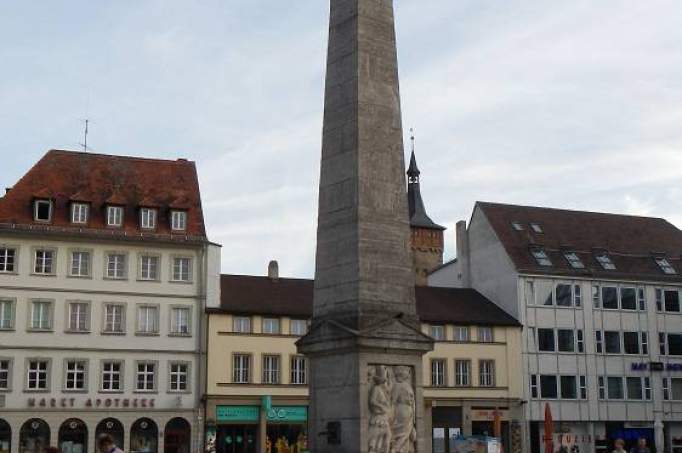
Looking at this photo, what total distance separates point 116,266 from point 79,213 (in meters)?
2.81

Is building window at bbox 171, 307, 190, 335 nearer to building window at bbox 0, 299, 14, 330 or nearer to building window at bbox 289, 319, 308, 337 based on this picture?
building window at bbox 289, 319, 308, 337

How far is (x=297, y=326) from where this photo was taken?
151 ft

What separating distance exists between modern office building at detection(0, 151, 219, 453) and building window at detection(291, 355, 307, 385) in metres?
4.25

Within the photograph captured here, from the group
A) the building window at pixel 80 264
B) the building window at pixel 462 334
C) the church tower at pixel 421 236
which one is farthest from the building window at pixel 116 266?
the church tower at pixel 421 236

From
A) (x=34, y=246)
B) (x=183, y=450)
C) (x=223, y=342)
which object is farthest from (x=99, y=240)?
(x=183, y=450)

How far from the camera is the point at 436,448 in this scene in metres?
47.1

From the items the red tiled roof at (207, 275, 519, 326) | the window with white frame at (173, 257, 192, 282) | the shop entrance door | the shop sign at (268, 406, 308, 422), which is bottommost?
the shop entrance door

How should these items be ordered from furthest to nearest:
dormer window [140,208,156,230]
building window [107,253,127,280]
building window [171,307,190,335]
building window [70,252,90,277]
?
dormer window [140,208,156,230] → building window [171,307,190,335] → building window [107,253,127,280] → building window [70,252,90,277]

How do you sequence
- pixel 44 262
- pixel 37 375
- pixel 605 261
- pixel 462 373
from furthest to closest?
pixel 605 261, pixel 462 373, pixel 44 262, pixel 37 375

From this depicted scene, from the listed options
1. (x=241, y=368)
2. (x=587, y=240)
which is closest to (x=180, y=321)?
(x=241, y=368)

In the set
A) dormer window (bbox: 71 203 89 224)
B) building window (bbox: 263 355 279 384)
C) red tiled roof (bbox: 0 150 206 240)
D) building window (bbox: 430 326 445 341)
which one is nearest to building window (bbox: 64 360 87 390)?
red tiled roof (bbox: 0 150 206 240)

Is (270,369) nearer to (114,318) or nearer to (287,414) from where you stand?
(287,414)

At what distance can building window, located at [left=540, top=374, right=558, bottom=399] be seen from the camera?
49219 millimetres

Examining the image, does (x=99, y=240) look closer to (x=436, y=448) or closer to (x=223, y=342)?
(x=223, y=342)
